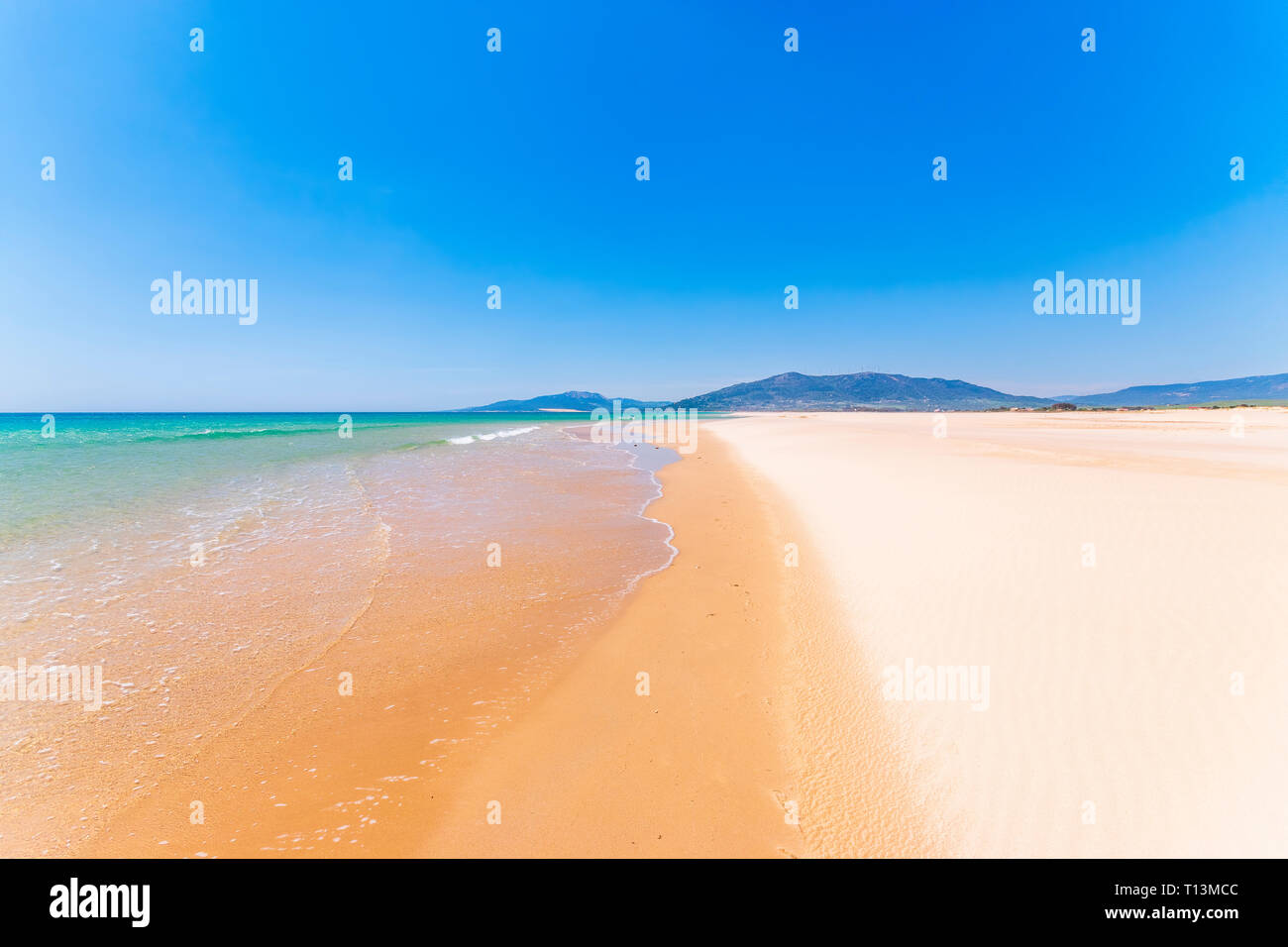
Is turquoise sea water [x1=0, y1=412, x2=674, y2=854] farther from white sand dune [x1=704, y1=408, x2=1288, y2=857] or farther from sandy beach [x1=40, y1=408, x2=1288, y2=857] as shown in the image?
white sand dune [x1=704, y1=408, x2=1288, y2=857]

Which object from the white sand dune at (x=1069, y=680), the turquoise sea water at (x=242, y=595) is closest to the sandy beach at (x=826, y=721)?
the white sand dune at (x=1069, y=680)

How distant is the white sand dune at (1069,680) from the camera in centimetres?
273

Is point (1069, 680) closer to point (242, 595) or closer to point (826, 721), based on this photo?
point (826, 721)

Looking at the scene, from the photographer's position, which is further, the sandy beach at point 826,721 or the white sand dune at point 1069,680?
the sandy beach at point 826,721

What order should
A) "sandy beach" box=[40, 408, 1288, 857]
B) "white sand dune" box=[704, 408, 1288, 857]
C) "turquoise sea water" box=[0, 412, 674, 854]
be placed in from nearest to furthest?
1. "white sand dune" box=[704, 408, 1288, 857]
2. "sandy beach" box=[40, 408, 1288, 857]
3. "turquoise sea water" box=[0, 412, 674, 854]

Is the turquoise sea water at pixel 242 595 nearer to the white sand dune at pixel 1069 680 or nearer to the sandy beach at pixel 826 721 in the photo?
the sandy beach at pixel 826 721

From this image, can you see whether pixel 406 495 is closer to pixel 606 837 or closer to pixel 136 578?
pixel 136 578

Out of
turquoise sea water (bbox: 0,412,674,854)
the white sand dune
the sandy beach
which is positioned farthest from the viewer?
turquoise sea water (bbox: 0,412,674,854)

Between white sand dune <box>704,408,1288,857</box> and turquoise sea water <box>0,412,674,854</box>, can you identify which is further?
turquoise sea water <box>0,412,674,854</box>

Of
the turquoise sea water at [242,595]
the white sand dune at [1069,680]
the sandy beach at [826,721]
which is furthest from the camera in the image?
the turquoise sea water at [242,595]

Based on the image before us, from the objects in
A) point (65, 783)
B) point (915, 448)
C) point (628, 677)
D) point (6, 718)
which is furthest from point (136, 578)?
point (915, 448)

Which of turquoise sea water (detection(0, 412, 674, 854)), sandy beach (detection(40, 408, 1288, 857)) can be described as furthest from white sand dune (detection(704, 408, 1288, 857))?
turquoise sea water (detection(0, 412, 674, 854))

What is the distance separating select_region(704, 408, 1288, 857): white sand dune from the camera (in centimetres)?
273
